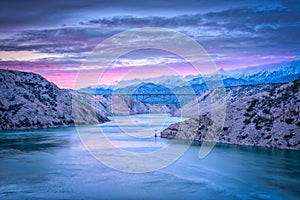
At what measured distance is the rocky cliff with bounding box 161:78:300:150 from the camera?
227ft

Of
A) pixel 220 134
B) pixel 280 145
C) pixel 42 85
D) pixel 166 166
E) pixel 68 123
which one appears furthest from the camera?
pixel 42 85

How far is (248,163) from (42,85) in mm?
107426

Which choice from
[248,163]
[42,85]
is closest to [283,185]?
[248,163]

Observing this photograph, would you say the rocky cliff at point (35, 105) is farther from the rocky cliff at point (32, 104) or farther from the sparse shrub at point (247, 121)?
the sparse shrub at point (247, 121)

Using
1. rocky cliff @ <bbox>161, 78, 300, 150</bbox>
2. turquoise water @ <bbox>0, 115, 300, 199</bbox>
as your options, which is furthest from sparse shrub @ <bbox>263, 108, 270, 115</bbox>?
turquoise water @ <bbox>0, 115, 300, 199</bbox>

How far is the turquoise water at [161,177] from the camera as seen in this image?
38875 mm

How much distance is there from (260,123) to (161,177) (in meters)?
35.0

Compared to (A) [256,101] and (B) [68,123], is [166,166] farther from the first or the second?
(B) [68,123]

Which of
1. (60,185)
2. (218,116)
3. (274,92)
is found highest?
(274,92)

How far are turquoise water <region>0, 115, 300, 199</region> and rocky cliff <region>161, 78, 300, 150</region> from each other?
3634mm

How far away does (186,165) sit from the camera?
56.6 metres

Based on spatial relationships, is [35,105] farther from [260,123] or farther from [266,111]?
[260,123]

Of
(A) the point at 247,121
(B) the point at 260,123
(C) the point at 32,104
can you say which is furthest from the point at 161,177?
(C) the point at 32,104

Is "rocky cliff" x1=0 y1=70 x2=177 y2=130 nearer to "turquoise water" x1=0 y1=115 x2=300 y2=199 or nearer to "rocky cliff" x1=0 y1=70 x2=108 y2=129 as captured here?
"rocky cliff" x1=0 y1=70 x2=108 y2=129
